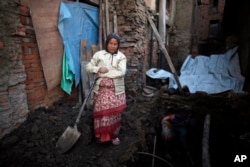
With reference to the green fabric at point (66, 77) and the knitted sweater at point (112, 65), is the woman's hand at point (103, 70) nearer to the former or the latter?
the knitted sweater at point (112, 65)

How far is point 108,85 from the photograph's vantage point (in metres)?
2.80

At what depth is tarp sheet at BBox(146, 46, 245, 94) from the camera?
5.20 metres

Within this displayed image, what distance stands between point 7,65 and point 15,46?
1.05 feet

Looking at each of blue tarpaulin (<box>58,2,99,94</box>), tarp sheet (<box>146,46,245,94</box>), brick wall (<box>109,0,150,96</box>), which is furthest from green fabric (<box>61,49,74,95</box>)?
tarp sheet (<box>146,46,245,94</box>)

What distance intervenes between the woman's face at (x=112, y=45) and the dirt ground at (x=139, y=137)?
1.34 meters

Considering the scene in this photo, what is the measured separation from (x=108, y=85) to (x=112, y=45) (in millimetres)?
598

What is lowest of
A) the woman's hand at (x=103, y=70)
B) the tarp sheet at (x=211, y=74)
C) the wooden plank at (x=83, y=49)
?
the tarp sheet at (x=211, y=74)

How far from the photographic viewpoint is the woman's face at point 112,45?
279 centimetres

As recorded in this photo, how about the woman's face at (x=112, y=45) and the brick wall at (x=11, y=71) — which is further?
the woman's face at (x=112, y=45)

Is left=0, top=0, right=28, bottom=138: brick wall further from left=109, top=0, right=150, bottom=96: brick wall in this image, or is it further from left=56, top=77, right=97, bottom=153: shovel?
left=109, top=0, right=150, bottom=96: brick wall

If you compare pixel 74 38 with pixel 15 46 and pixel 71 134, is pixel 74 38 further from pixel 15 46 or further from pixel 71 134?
pixel 71 134

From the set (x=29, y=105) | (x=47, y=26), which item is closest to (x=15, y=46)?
(x=47, y=26)

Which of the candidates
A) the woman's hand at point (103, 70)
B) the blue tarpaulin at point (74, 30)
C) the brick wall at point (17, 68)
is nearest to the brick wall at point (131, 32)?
the blue tarpaulin at point (74, 30)

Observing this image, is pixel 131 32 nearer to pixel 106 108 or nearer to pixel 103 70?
pixel 103 70
